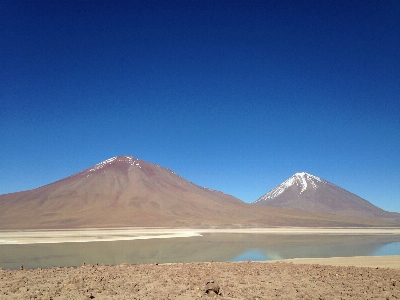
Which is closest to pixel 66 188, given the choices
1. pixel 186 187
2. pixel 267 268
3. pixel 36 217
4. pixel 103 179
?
pixel 103 179

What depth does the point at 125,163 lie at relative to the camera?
6663 inches

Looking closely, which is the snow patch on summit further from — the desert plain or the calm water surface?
the desert plain

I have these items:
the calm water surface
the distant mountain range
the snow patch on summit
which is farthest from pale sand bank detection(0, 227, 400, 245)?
the snow patch on summit

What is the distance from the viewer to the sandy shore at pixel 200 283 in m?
10.0

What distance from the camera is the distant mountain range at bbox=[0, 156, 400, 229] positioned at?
327ft

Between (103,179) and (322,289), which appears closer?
(322,289)

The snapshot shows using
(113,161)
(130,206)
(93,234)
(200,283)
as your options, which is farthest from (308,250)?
(113,161)

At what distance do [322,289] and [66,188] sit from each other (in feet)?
459

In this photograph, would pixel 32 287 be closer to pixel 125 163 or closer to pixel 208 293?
pixel 208 293

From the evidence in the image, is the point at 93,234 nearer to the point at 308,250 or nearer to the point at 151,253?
the point at 151,253

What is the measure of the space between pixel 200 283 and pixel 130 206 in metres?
110

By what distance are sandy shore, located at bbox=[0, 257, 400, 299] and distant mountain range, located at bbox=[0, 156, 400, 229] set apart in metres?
75.6

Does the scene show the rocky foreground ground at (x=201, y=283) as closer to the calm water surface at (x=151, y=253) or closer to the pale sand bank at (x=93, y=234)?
the calm water surface at (x=151, y=253)

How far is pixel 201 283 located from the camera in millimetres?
11391
